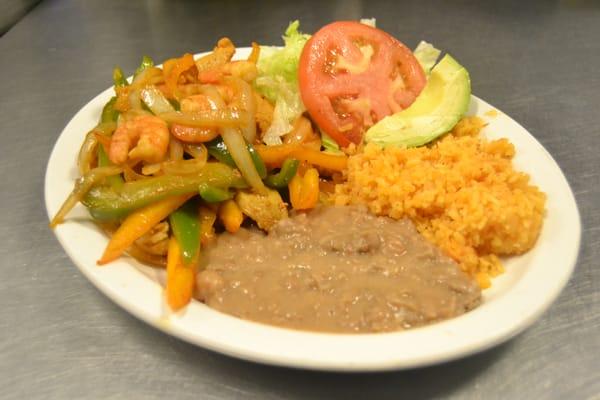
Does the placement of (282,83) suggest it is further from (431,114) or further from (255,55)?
(431,114)

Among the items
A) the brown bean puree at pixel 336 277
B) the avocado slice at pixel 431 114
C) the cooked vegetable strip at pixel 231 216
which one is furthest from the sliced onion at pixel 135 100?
the avocado slice at pixel 431 114

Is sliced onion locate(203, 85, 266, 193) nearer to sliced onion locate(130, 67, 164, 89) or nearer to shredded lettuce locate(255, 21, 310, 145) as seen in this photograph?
shredded lettuce locate(255, 21, 310, 145)

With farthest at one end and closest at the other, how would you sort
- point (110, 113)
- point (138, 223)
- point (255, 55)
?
point (255, 55) < point (110, 113) < point (138, 223)

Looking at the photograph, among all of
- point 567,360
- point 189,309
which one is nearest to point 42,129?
point 189,309

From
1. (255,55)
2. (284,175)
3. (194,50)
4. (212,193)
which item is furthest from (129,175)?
(194,50)

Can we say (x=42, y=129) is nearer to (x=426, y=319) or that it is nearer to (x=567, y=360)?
(x=426, y=319)

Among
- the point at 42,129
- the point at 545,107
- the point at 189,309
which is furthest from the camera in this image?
the point at 545,107
